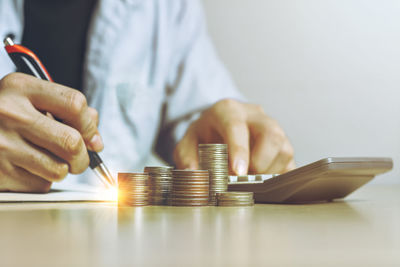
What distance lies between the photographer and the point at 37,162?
2.08ft

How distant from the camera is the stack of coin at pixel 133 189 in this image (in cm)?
48

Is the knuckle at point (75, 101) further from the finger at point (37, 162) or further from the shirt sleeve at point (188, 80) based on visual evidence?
the shirt sleeve at point (188, 80)

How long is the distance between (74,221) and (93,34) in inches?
36.7

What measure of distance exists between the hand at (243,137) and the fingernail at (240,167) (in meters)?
0.04

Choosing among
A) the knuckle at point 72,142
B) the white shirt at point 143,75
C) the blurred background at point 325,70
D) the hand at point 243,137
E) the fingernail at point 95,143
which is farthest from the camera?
the blurred background at point 325,70

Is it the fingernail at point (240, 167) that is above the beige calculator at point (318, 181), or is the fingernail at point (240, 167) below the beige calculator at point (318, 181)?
above

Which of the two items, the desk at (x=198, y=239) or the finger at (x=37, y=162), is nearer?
the desk at (x=198, y=239)

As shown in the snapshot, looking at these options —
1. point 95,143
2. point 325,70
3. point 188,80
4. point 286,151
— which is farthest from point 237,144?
point 325,70

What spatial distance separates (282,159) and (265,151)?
0.25 feet

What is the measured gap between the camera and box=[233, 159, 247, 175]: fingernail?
742 millimetres

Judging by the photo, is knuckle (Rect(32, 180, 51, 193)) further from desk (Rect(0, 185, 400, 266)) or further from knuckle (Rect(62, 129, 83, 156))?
desk (Rect(0, 185, 400, 266))

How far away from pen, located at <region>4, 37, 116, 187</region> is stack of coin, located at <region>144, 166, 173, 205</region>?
0.62ft

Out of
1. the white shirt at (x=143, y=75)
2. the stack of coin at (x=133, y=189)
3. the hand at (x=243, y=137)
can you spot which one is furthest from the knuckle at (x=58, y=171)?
the white shirt at (x=143, y=75)

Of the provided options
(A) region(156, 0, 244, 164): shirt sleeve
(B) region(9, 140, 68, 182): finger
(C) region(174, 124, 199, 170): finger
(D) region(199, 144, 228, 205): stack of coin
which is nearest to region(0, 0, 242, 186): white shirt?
(A) region(156, 0, 244, 164): shirt sleeve
